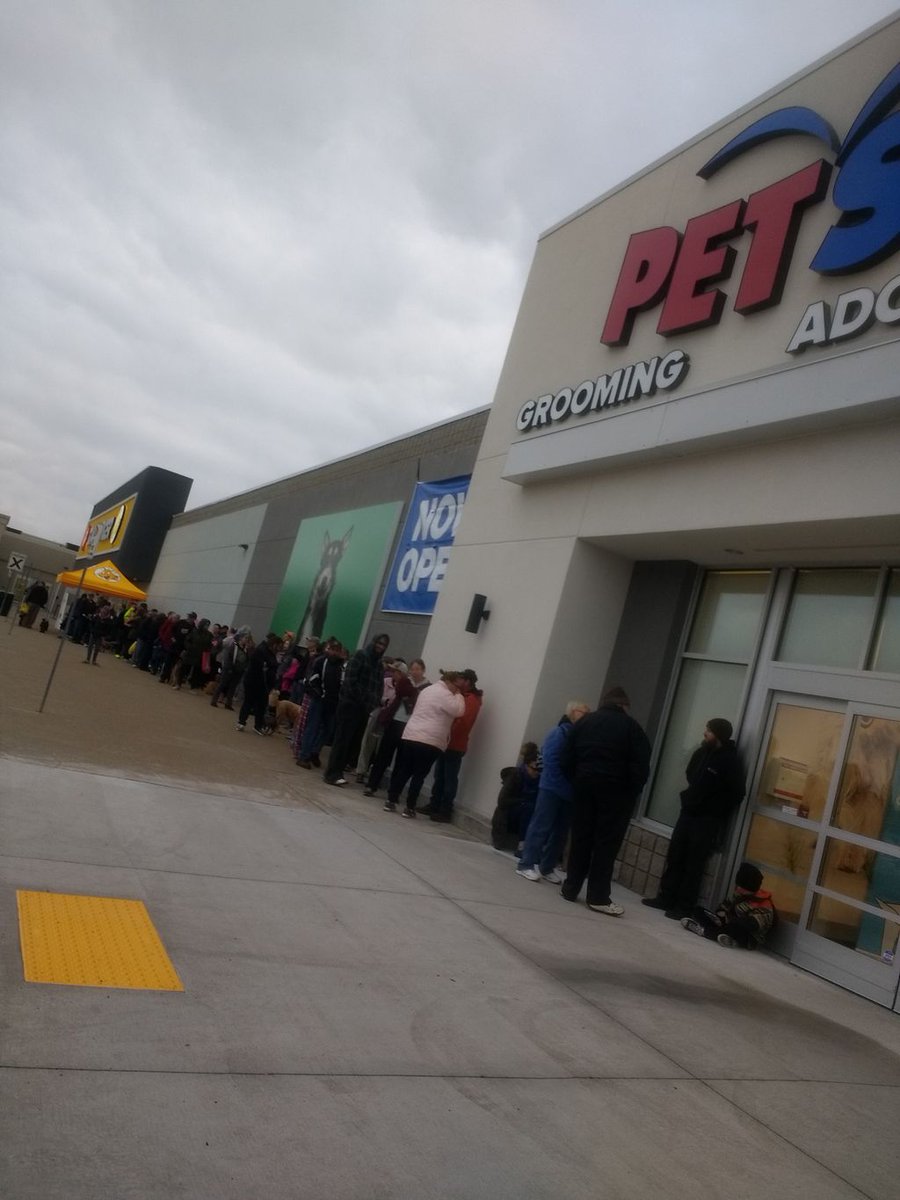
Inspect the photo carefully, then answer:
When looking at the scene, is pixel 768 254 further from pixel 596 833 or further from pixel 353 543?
pixel 353 543

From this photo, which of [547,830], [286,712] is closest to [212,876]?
[547,830]

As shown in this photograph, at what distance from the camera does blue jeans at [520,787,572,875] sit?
8.27m

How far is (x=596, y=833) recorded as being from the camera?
7.49 m

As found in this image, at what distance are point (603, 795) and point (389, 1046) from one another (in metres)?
3.88

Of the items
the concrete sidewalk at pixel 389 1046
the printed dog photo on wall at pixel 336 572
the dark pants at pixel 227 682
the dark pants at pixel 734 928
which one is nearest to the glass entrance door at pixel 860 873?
the concrete sidewalk at pixel 389 1046

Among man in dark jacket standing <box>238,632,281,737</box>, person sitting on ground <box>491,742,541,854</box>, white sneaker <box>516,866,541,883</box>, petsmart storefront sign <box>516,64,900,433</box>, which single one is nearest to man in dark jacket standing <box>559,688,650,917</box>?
white sneaker <box>516,866,541,883</box>

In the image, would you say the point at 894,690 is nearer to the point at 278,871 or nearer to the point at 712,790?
the point at 712,790

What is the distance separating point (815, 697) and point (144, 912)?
18.2ft

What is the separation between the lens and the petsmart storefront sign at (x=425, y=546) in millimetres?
14398

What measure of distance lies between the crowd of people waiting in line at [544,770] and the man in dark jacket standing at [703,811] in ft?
0.03

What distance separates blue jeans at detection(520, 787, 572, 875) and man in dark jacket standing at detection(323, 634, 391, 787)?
3150 millimetres

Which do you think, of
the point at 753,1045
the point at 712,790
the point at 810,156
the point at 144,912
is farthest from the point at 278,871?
the point at 810,156

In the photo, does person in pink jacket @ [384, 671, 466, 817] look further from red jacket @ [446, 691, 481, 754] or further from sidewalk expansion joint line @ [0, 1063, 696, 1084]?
sidewalk expansion joint line @ [0, 1063, 696, 1084]

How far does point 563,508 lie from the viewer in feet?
34.2
